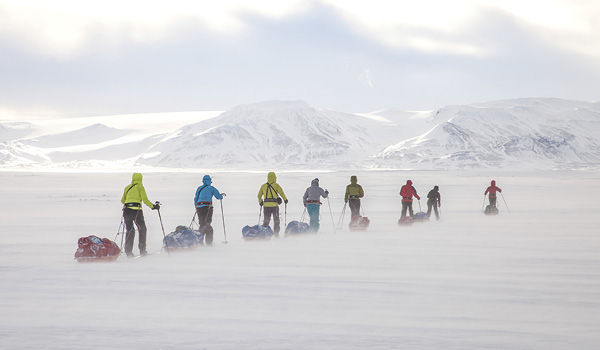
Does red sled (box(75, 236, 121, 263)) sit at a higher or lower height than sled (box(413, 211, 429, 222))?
higher

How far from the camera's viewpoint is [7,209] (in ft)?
93.1

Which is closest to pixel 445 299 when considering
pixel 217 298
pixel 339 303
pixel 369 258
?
pixel 339 303

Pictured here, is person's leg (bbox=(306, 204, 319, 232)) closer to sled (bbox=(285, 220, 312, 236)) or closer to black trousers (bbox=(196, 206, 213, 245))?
sled (bbox=(285, 220, 312, 236))

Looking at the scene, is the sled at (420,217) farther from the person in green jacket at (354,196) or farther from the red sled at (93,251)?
the red sled at (93,251)

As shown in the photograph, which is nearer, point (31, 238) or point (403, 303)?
point (403, 303)

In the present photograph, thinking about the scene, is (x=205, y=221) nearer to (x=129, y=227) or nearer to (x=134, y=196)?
(x=129, y=227)

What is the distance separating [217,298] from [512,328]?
399 centimetres

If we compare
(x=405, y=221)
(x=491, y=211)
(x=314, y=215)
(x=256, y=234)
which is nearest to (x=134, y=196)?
(x=256, y=234)

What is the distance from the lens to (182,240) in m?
14.0

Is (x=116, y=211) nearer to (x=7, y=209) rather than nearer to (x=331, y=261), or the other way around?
(x=7, y=209)

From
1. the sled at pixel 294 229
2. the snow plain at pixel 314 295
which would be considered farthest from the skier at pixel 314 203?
the snow plain at pixel 314 295

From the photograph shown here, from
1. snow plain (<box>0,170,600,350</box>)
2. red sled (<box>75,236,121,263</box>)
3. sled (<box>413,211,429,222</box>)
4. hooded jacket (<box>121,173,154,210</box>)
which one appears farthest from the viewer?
sled (<box>413,211,429,222</box>)

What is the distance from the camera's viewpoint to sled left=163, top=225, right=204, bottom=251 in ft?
45.7

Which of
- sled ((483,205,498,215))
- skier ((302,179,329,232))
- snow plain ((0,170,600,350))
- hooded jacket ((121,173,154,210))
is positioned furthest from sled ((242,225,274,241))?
sled ((483,205,498,215))
